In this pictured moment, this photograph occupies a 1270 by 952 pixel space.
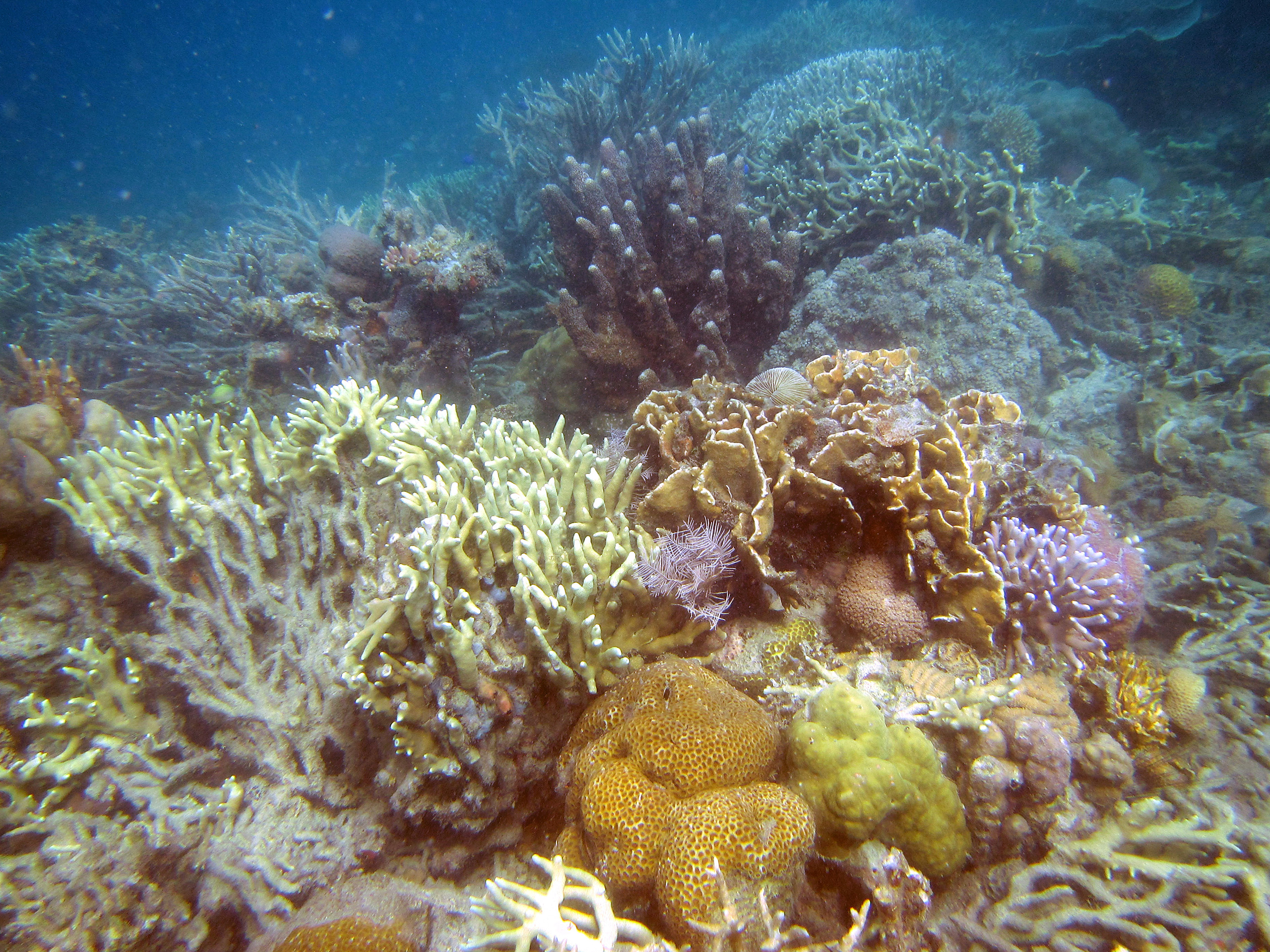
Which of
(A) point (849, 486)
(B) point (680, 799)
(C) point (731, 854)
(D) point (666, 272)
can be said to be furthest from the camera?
(D) point (666, 272)

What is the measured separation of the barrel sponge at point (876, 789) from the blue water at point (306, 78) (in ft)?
46.4

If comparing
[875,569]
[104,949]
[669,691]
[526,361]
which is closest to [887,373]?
[875,569]

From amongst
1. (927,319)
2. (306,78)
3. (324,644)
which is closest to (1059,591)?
(927,319)

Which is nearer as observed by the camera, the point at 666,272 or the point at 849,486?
the point at 849,486

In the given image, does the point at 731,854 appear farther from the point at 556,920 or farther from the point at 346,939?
the point at 346,939

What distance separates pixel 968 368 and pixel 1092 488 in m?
1.34

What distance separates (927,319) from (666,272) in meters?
2.35

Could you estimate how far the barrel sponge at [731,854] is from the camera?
1762 mm

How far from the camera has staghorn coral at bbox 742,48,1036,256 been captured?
5902 mm

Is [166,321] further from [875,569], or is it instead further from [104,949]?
[875,569]

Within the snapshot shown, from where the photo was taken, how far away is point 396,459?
310cm

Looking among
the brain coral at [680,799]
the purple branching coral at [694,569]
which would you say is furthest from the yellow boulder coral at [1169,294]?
the brain coral at [680,799]

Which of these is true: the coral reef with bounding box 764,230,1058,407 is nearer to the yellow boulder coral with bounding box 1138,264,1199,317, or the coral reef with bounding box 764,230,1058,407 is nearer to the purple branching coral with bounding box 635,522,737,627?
the purple branching coral with bounding box 635,522,737,627

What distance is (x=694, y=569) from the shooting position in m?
2.60
